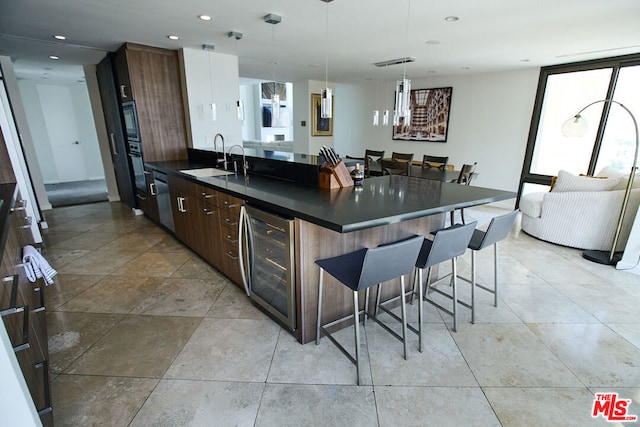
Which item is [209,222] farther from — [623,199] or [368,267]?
[623,199]

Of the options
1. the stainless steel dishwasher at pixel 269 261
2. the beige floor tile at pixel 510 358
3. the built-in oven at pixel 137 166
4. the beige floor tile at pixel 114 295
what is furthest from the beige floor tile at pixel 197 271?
the beige floor tile at pixel 510 358

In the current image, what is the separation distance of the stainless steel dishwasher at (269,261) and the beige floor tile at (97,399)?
0.85m

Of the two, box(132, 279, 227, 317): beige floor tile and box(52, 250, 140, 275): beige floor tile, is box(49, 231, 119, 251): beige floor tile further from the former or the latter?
box(132, 279, 227, 317): beige floor tile

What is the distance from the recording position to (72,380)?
1762 mm

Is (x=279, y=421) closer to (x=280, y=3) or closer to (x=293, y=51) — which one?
(x=280, y=3)

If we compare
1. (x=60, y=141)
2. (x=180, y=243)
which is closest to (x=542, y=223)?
(x=180, y=243)

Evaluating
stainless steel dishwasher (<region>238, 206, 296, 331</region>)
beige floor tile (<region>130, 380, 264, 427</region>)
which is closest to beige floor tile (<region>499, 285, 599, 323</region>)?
stainless steel dishwasher (<region>238, 206, 296, 331</region>)

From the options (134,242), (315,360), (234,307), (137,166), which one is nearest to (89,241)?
(134,242)

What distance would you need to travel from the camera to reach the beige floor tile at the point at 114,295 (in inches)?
96.7

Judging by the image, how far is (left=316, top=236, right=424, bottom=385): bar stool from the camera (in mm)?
1554

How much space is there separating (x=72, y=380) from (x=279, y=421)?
4.08 ft

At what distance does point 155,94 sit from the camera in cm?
417

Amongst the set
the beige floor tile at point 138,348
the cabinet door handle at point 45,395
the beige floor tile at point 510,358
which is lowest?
the beige floor tile at point 510,358

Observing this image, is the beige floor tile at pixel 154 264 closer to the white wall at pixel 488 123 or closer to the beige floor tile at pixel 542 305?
the beige floor tile at pixel 542 305
